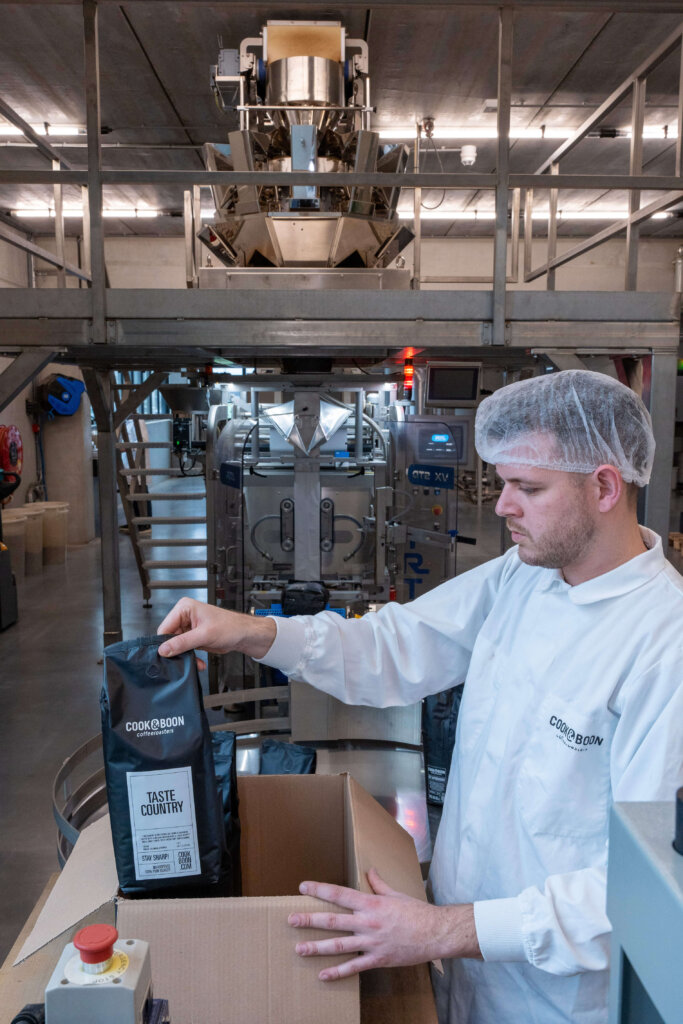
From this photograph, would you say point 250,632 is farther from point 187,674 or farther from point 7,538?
point 7,538

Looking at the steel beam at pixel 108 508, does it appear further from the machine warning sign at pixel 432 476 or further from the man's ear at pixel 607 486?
the man's ear at pixel 607 486

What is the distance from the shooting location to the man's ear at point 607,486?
1.30 m

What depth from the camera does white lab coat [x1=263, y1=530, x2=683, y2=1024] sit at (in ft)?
3.60

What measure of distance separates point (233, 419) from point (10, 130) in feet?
14.5

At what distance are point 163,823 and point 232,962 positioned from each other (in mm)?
218

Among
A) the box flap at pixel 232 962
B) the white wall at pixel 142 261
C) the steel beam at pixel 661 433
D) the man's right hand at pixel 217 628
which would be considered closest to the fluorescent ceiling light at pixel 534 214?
the white wall at pixel 142 261

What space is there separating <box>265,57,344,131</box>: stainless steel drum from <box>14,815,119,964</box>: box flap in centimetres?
381

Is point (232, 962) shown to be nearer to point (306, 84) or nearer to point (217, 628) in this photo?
point (217, 628)

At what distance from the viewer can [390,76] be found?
6234 mm

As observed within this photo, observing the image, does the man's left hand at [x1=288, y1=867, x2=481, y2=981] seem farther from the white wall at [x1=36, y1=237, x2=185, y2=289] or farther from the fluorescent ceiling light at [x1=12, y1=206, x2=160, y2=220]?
the white wall at [x1=36, y1=237, x2=185, y2=289]

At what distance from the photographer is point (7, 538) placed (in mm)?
7922

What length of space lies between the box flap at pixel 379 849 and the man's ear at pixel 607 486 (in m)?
0.66

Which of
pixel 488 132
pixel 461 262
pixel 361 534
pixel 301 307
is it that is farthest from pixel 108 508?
pixel 461 262

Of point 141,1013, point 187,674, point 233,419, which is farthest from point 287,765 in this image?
point 233,419
